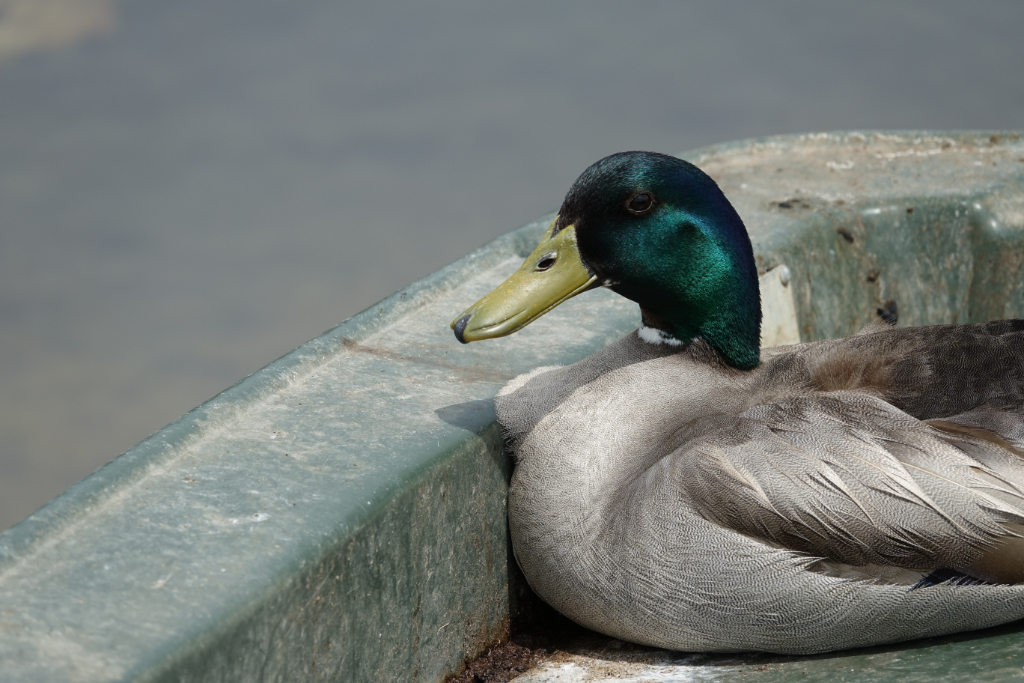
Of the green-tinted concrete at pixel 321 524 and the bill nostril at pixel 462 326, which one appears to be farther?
the bill nostril at pixel 462 326

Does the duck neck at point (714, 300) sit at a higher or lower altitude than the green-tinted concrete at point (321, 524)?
higher

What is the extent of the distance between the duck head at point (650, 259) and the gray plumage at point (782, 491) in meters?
0.11

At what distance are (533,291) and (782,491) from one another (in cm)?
77

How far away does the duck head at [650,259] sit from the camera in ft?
9.32

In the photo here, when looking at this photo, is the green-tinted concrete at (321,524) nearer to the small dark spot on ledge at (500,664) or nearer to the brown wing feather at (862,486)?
the small dark spot on ledge at (500,664)

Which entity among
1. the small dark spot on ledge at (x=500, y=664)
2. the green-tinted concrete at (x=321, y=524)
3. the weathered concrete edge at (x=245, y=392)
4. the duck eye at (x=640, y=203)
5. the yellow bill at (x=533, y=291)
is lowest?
the small dark spot on ledge at (x=500, y=664)

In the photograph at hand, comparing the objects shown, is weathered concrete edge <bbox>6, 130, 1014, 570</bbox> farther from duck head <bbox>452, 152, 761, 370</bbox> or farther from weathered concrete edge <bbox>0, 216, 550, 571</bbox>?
duck head <bbox>452, 152, 761, 370</bbox>

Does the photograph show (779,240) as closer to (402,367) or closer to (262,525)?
(402,367)

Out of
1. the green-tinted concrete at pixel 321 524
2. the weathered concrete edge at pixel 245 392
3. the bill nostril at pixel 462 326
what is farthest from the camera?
the bill nostril at pixel 462 326

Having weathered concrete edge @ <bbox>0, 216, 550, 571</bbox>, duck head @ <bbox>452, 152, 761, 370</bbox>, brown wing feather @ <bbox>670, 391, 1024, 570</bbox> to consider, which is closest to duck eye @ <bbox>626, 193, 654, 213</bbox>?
duck head @ <bbox>452, 152, 761, 370</bbox>

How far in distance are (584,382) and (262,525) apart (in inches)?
36.6

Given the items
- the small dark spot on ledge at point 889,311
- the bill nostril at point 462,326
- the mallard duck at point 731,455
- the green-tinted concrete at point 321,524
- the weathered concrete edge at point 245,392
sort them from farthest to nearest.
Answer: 1. the small dark spot on ledge at point 889,311
2. the bill nostril at point 462,326
3. the mallard duck at point 731,455
4. the weathered concrete edge at point 245,392
5. the green-tinted concrete at point 321,524

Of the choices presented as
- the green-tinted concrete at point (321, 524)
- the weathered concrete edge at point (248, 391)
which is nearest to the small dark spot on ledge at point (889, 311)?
the green-tinted concrete at point (321, 524)

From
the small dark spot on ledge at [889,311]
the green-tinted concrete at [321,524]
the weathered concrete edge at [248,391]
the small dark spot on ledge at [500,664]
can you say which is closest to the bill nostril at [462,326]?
the green-tinted concrete at [321,524]
